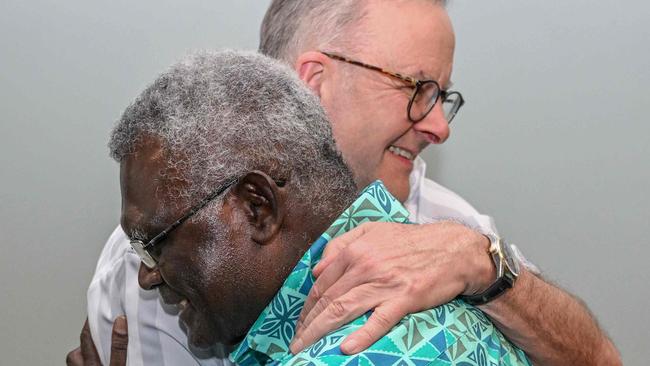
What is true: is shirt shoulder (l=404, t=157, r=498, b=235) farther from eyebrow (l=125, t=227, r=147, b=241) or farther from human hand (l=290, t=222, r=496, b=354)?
eyebrow (l=125, t=227, r=147, b=241)

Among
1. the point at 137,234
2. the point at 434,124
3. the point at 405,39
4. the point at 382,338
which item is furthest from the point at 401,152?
the point at 382,338

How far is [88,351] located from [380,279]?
34.2 inches

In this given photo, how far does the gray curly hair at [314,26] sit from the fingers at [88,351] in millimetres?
729

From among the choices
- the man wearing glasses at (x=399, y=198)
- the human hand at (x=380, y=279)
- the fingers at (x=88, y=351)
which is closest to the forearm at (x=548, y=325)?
the man wearing glasses at (x=399, y=198)

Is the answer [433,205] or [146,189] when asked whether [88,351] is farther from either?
[433,205]

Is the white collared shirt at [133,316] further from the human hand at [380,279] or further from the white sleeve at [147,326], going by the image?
the human hand at [380,279]

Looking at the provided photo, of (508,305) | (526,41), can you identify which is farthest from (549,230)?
(508,305)

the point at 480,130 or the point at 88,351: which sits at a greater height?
the point at 480,130

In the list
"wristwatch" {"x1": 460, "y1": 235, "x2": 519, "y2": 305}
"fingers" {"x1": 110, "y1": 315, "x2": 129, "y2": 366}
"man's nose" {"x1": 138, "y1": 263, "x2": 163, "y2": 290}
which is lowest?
"fingers" {"x1": 110, "y1": 315, "x2": 129, "y2": 366}

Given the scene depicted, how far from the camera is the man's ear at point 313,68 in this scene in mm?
1658

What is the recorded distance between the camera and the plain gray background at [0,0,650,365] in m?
2.16

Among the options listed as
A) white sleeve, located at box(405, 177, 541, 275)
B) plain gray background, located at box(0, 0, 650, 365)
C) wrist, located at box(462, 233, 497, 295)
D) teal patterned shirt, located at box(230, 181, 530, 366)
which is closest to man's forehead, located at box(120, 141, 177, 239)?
teal patterned shirt, located at box(230, 181, 530, 366)

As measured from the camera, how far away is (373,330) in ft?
3.07

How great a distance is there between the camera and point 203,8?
2.17 metres
